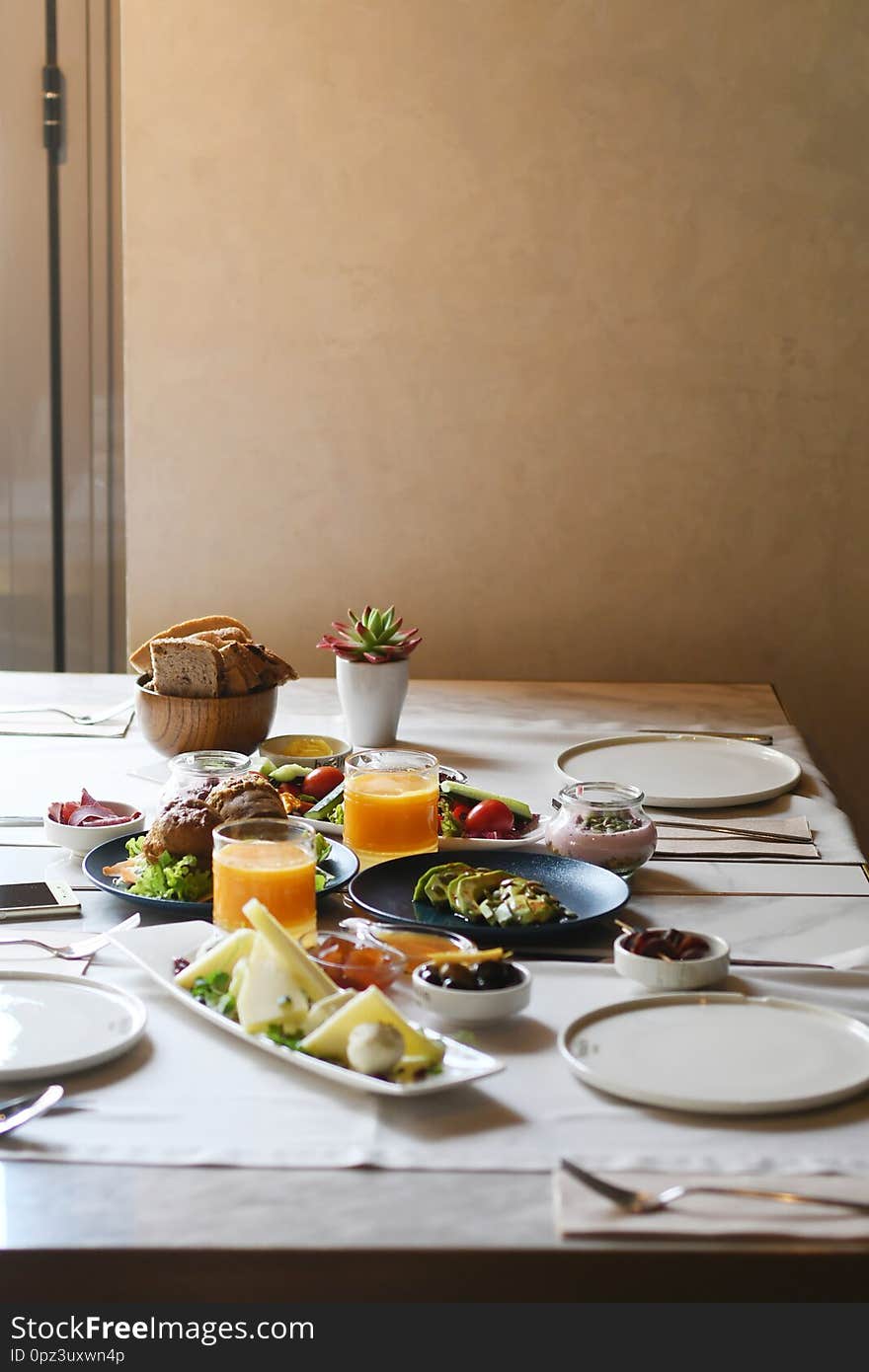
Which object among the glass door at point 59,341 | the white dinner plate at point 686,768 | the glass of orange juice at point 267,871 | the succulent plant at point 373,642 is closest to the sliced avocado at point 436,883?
the glass of orange juice at point 267,871

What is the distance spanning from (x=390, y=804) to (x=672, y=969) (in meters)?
0.45

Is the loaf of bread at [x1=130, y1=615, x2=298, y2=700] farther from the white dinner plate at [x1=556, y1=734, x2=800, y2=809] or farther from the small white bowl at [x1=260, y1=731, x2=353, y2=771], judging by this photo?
the white dinner plate at [x1=556, y1=734, x2=800, y2=809]

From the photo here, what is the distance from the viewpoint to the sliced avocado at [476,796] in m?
1.66

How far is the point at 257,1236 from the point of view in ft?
2.64

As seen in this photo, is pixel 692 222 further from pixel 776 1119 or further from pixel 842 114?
pixel 776 1119

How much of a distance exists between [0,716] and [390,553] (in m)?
0.98

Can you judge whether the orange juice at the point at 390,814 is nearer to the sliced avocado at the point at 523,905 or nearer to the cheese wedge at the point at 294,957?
the sliced avocado at the point at 523,905

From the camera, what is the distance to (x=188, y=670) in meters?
1.89

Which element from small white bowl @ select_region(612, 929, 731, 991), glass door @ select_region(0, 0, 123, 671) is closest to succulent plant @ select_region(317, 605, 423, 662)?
small white bowl @ select_region(612, 929, 731, 991)

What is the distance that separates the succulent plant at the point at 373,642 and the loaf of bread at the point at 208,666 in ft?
0.47

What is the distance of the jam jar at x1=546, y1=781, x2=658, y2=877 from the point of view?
1463mm

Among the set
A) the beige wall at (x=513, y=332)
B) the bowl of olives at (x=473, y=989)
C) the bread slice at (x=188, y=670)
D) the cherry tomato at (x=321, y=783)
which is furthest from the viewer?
the beige wall at (x=513, y=332)

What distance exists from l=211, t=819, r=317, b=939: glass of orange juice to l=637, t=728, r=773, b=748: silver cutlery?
0.96 m
